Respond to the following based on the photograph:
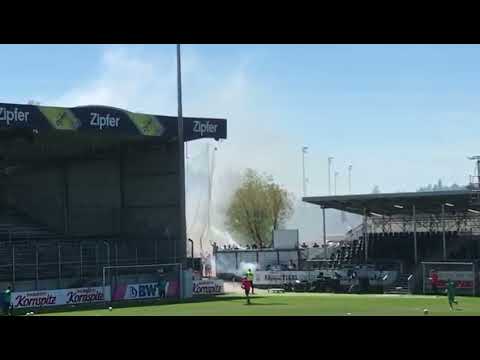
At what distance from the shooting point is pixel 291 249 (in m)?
59.5

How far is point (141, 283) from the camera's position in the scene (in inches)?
1657

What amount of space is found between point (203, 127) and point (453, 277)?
17567 millimetres

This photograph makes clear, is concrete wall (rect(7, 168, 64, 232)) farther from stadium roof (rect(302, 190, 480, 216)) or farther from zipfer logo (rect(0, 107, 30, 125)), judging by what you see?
stadium roof (rect(302, 190, 480, 216))

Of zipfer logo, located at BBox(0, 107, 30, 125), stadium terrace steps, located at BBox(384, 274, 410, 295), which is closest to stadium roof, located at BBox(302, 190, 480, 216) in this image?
stadium terrace steps, located at BBox(384, 274, 410, 295)

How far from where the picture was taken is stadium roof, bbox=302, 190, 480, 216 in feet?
169

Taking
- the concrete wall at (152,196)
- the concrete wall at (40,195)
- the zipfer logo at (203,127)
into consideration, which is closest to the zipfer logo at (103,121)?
the zipfer logo at (203,127)

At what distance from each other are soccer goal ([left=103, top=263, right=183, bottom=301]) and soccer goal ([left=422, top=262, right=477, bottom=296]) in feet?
47.8

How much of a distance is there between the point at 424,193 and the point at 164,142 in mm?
17319

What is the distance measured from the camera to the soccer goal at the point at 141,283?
40875 millimetres

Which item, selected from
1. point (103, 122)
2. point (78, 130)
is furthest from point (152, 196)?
point (78, 130)

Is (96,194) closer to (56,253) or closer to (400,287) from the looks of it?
(56,253)
